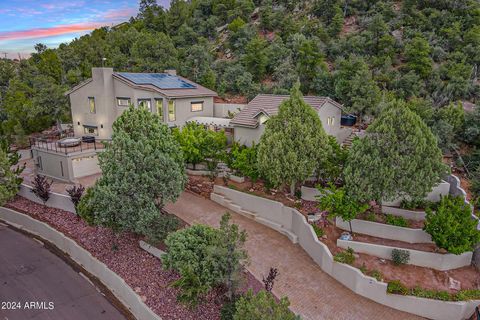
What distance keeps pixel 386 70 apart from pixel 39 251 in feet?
134

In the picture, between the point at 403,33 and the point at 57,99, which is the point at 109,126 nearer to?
the point at 57,99

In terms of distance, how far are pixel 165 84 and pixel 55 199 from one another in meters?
15.4

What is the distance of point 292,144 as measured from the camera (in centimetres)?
1902

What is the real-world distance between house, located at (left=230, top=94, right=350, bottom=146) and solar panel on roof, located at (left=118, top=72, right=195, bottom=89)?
887 centimetres

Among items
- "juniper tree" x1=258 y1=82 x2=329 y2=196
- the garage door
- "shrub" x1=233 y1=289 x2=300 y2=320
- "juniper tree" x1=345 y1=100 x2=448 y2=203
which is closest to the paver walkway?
"juniper tree" x1=258 y1=82 x2=329 y2=196

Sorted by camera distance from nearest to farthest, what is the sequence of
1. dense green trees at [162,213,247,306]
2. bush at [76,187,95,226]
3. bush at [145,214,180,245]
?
1. dense green trees at [162,213,247,306]
2. bush at [145,214,180,245]
3. bush at [76,187,95,226]

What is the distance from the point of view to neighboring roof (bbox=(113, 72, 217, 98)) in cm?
2986

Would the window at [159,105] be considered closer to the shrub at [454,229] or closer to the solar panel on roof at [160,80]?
the solar panel on roof at [160,80]

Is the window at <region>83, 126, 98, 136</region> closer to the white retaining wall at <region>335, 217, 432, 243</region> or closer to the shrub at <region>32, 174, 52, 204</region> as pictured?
the shrub at <region>32, 174, 52, 204</region>

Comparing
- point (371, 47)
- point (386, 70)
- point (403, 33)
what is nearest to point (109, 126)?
point (386, 70)

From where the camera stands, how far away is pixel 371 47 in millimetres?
46781

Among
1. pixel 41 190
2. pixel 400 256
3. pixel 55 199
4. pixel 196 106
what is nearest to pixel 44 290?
pixel 55 199

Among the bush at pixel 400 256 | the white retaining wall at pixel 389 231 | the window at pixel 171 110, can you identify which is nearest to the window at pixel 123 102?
the window at pixel 171 110

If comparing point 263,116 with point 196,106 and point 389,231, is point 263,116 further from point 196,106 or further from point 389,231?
point 389,231
